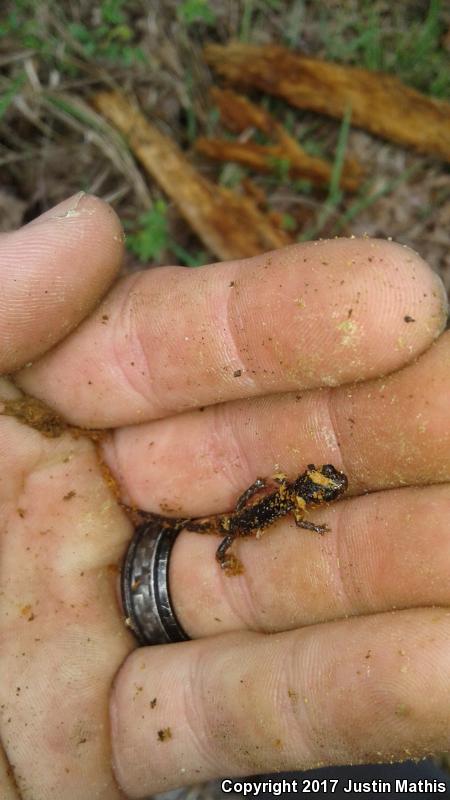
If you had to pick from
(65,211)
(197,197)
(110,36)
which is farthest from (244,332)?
(110,36)

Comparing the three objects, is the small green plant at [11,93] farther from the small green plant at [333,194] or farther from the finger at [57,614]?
the small green plant at [333,194]

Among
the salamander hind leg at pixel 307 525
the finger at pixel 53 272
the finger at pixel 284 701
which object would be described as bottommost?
the finger at pixel 284 701

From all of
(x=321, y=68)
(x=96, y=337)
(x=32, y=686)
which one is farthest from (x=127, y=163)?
(x=32, y=686)

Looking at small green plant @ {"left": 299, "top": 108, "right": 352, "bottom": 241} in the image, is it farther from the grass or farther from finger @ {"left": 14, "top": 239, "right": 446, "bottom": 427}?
finger @ {"left": 14, "top": 239, "right": 446, "bottom": 427}

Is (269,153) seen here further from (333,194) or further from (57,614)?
(57,614)

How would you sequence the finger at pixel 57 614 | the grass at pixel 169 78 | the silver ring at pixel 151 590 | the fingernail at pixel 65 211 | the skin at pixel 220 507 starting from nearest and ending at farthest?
the skin at pixel 220 507, the fingernail at pixel 65 211, the finger at pixel 57 614, the silver ring at pixel 151 590, the grass at pixel 169 78

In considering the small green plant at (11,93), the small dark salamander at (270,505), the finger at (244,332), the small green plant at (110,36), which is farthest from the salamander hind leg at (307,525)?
the small green plant at (110,36)
